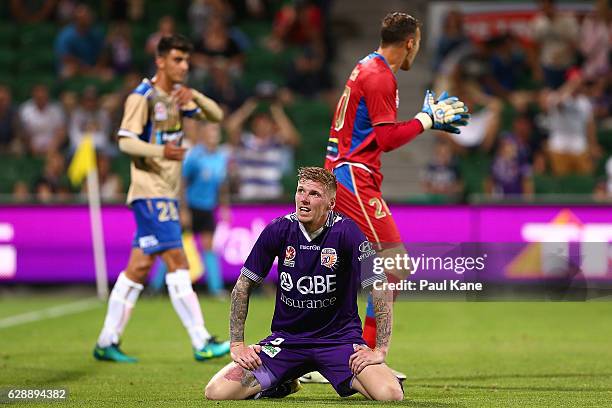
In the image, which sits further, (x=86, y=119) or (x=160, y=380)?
(x=86, y=119)

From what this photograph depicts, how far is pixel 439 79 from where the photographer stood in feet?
65.0

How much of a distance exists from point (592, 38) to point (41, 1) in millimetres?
10724

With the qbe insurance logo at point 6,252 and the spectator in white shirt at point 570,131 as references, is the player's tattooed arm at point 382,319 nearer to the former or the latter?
A: the qbe insurance logo at point 6,252

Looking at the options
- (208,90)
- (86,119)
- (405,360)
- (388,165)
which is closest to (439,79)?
(388,165)

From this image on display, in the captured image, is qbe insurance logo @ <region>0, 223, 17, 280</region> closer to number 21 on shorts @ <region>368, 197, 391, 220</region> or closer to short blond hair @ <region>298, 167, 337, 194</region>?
number 21 on shorts @ <region>368, 197, 391, 220</region>

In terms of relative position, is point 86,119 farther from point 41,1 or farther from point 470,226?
point 470,226

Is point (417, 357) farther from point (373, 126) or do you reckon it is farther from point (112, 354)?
point (373, 126)

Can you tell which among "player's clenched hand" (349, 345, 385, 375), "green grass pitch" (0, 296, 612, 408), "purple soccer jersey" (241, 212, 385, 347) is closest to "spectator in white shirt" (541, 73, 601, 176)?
"green grass pitch" (0, 296, 612, 408)

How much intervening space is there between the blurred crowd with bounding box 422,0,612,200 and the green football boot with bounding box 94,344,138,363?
7.86m

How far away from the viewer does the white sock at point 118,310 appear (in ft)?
34.0

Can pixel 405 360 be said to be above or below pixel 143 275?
below

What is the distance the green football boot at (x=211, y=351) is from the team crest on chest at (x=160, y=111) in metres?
2.01

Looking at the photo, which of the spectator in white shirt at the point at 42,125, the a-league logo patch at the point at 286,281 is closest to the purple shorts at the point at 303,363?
the a-league logo patch at the point at 286,281

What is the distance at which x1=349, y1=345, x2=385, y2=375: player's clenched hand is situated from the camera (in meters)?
7.44
